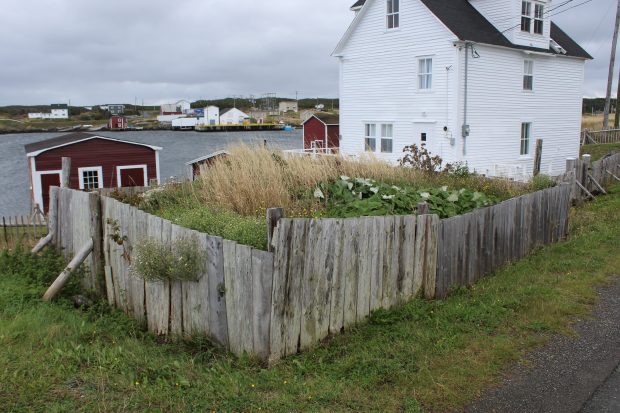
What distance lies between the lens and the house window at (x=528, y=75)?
25125 mm

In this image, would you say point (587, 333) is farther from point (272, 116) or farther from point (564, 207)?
point (272, 116)

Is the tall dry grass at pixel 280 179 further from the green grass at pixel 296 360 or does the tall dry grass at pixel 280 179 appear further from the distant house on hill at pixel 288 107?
the distant house on hill at pixel 288 107

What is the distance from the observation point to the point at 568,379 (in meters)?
5.12

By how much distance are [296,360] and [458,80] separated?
1865 centimetres

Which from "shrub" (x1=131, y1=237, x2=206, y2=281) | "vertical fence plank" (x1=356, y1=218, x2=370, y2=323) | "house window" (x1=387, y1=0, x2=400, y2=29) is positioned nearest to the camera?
"shrub" (x1=131, y1=237, x2=206, y2=281)

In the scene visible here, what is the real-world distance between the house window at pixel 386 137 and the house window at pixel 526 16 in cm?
709

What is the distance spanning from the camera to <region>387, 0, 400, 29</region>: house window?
2394cm

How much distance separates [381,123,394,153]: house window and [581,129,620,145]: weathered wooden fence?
19.1 metres

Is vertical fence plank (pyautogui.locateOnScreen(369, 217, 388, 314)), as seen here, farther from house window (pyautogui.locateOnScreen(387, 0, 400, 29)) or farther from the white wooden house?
house window (pyautogui.locateOnScreen(387, 0, 400, 29))

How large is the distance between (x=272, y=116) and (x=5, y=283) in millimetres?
142732

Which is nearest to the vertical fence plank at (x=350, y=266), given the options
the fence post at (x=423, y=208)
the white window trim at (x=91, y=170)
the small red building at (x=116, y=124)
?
the fence post at (x=423, y=208)

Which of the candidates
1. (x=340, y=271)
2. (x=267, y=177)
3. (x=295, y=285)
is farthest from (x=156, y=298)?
(x=267, y=177)

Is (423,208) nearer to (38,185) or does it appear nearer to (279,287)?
(279,287)

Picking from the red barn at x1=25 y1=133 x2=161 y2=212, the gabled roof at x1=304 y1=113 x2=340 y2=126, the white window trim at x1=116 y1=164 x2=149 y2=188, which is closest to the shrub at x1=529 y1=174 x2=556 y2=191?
the red barn at x1=25 y1=133 x2=161 y2=212
